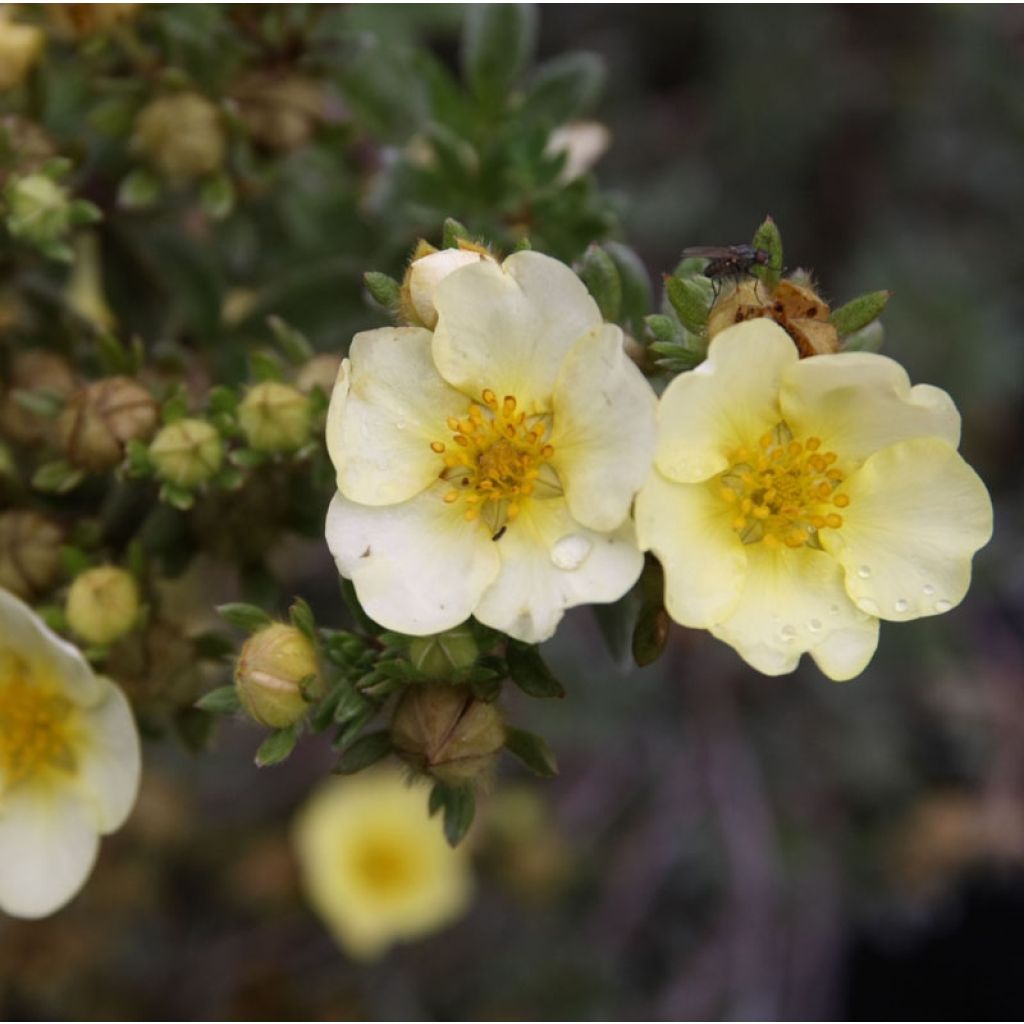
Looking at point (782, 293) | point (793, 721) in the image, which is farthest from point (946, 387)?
point (782, 293)

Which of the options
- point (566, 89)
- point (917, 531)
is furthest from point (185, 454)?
point (566, 89)

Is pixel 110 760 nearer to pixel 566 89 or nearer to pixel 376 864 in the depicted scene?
pixel 566 89

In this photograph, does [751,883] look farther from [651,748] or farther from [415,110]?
[415,110]

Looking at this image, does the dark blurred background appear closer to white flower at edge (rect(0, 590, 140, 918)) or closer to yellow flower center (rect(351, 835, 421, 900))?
yellow flower center (rect(351, 835, 421, 900))

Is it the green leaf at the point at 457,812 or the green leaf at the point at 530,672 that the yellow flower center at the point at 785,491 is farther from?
the green leaf at the point at 457,812

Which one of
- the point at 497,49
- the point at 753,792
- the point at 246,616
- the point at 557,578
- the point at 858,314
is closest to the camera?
the point at 557,578

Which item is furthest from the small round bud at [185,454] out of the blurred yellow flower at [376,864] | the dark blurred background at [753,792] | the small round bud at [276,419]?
the dark blurred background at [753,792]
